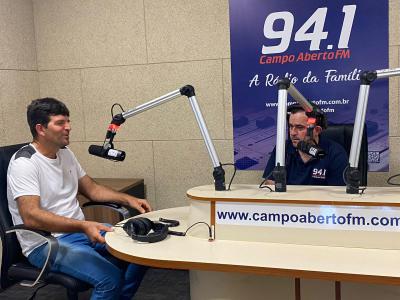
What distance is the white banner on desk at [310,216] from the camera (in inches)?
63.9

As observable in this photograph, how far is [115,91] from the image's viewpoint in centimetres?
344

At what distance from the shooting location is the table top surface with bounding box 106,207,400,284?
1.45 m

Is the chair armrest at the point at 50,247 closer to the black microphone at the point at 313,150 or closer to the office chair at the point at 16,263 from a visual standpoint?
the office chair at the point at 16,263

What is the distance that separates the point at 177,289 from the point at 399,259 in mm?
1762

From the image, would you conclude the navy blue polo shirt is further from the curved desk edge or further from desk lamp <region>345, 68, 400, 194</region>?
the curved desk edge

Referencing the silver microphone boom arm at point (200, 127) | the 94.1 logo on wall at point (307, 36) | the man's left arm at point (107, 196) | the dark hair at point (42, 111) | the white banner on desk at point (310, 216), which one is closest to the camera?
the white banner on desk at point (310, 216)

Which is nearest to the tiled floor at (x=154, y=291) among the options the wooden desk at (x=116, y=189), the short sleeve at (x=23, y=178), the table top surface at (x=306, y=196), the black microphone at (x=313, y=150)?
the wooden desk at (x=116, y=189)

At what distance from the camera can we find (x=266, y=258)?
5.24 feet

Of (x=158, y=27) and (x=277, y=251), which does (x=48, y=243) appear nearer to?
(x=277, y=251)

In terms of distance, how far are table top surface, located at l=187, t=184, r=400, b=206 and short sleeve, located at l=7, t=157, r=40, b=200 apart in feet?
2.65

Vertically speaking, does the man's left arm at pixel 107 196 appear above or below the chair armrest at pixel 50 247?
above

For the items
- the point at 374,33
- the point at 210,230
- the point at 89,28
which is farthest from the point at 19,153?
the point at 374,33

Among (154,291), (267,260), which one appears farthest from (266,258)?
(154,291)

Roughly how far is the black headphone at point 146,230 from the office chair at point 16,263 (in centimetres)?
36
